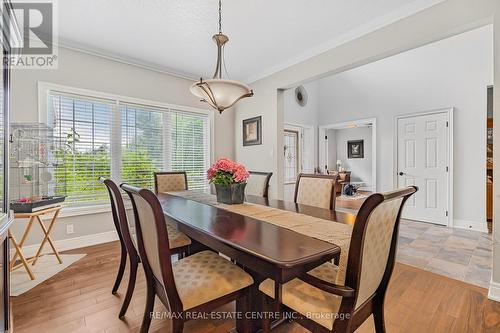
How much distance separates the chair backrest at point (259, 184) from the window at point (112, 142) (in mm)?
1625

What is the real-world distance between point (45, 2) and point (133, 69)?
4.24ft

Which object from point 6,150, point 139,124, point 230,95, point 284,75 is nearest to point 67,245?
point 139,124

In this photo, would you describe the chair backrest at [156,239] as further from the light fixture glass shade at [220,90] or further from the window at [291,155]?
the window at [291,155]

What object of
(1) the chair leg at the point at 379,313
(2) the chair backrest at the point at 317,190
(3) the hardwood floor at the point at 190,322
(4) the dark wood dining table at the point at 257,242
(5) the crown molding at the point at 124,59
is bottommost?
(3) the hardwood floor at the point at 190,322

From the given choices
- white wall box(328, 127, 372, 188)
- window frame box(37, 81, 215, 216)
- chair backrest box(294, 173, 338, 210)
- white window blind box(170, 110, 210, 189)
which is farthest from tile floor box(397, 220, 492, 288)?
white wall box(328, 127, 372, 188)

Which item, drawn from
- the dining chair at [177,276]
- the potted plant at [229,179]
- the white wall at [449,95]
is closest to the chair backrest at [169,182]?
the potted plant at [229,179]

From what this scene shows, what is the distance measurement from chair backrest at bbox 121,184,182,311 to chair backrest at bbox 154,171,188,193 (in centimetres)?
187

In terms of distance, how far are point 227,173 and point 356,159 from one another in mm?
8043

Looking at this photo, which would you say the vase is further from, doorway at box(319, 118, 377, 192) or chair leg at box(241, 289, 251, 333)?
doorway at box(319, 118, 377, 192)

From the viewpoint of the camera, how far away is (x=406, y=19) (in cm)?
240

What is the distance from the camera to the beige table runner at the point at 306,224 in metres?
1.14

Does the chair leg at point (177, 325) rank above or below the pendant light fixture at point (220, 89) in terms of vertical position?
below

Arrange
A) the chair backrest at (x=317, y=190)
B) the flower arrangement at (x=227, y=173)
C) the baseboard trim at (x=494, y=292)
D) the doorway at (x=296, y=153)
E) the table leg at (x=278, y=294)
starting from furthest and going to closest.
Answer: the doorway at (x=296, y=153) → the chair backrest at (x=317, y=190) → the flower arrangement at (x=227, y=173) → the baseboard trim at (x=494, y=292) → the table leg at (x=278, y=294)

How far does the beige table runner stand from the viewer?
114cm
